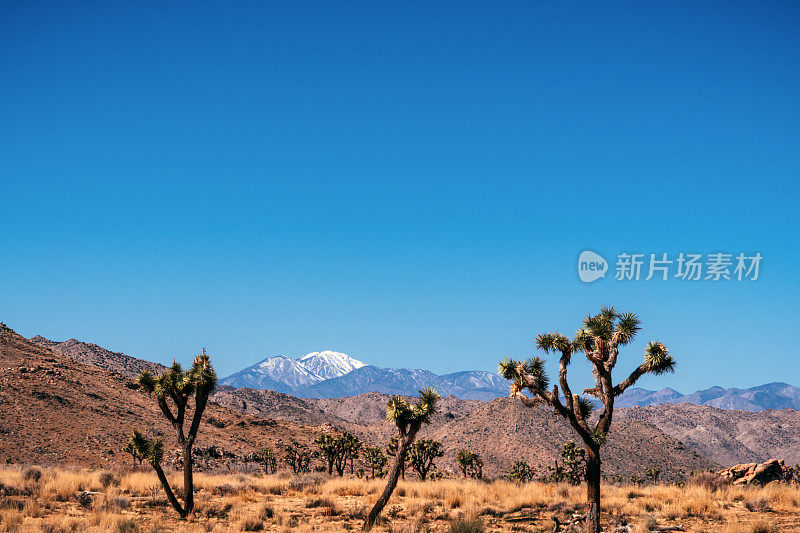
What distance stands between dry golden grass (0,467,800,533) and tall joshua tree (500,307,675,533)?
3.11m

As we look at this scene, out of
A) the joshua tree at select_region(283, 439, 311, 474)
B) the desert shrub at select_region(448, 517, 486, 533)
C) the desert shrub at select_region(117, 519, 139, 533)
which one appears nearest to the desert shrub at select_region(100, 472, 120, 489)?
the desert shrub at select_region(117, 519, 139, 533)

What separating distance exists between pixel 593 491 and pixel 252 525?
39.8 ft

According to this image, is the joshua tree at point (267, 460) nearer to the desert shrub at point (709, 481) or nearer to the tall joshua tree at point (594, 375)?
the desert shrub at point (709, 481)

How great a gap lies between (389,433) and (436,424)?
12499 millimetres

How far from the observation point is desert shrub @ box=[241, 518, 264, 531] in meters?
20.9

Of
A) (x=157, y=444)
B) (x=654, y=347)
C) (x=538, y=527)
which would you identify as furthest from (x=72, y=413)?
(x=654, y=347)

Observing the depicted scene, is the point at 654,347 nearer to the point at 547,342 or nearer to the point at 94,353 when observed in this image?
the point at 547,342

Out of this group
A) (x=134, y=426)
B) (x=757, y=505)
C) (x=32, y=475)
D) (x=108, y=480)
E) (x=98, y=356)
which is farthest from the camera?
(x=98, y=356)

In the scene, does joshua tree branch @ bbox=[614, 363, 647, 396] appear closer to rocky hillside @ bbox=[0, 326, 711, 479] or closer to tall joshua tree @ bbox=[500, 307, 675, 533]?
tall joshua tree @ bbox=[500, 307, 675, 533]

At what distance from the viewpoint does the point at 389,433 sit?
149 meters

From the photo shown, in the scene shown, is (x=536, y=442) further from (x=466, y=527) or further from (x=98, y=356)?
(x=98, y=356)

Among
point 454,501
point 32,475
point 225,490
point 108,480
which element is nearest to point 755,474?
point 454,501

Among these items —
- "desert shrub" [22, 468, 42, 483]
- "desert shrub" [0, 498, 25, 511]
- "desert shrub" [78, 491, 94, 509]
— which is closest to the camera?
"desert shrub" [0, 498, 25, 511]

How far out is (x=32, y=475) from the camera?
2925 centimetres
